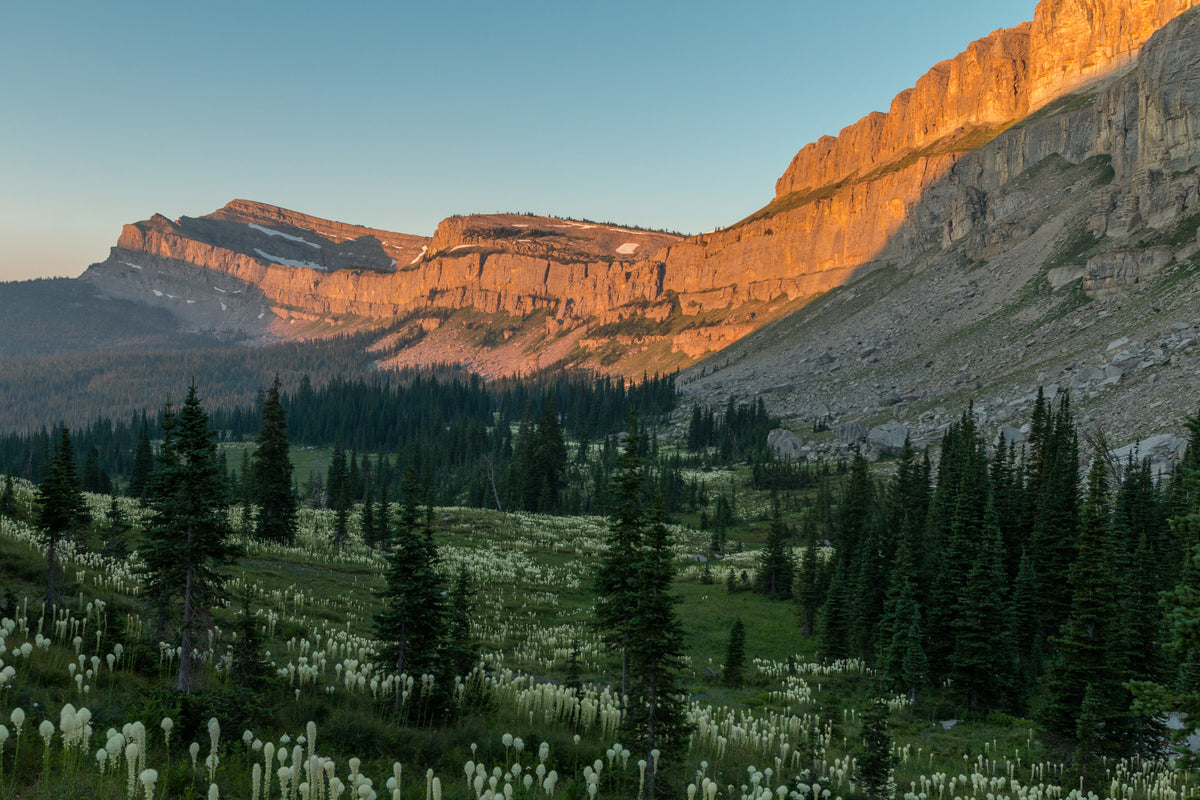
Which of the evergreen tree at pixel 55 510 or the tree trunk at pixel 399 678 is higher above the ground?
the evergreen tree at pixel 55 510

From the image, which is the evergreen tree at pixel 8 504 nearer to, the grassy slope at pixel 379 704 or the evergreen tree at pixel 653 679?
the grassy slope at pixel 379 704

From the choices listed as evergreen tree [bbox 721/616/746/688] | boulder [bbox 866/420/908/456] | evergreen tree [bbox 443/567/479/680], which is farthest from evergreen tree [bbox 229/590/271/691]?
boulder [bbox 866/420/908/456]

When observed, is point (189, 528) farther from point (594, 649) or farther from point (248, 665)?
point (594, 649)

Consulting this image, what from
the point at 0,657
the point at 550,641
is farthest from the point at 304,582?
the point at 0,657

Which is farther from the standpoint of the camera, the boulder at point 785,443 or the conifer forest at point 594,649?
the boulder at point 785,443

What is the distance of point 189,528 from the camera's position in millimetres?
12836

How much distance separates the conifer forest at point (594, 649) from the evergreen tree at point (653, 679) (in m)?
0.06

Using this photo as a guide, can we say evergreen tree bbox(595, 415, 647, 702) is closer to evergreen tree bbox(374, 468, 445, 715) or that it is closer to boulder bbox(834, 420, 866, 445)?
evergreen tree bbox(374, 468, 445, 715)

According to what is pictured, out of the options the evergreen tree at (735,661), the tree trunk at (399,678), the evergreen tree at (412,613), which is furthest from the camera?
the evergreen tree at (735,661)

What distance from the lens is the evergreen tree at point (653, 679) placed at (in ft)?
36.1

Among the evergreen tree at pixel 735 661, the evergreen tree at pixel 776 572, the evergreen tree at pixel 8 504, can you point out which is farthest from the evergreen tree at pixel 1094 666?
the evergreen tree at pixel 8 504

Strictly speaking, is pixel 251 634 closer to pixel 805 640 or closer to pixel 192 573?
pixel 192 573

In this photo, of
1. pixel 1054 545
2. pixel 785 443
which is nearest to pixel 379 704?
pixel 1054 545

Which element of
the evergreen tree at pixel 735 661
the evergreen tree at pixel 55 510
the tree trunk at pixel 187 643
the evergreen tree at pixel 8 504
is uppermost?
the evergreen tree at pixel 55 510
